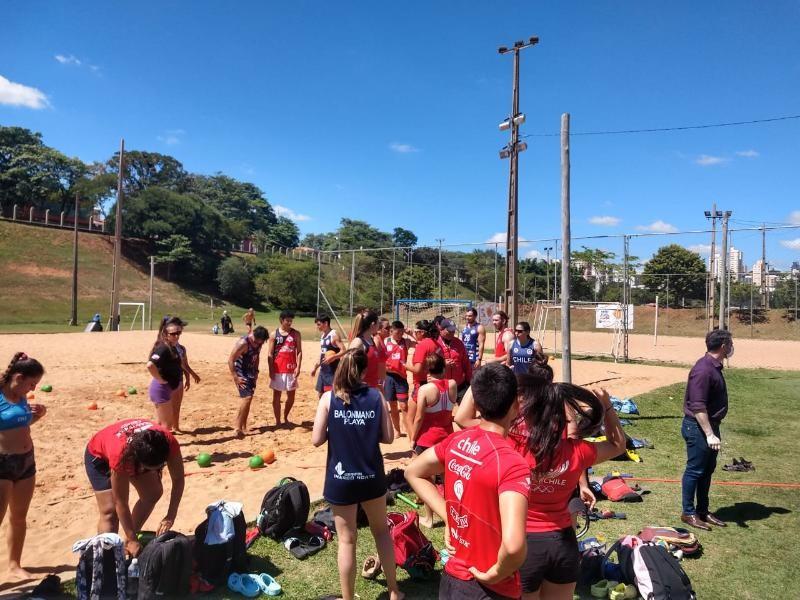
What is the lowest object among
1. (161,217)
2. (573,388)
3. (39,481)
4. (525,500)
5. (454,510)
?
(39,481)

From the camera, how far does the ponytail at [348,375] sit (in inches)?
134

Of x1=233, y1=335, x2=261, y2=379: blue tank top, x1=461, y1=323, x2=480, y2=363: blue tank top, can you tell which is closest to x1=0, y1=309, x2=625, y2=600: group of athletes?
x1=233, y1=335, x2=261, y2=379: blue tank top

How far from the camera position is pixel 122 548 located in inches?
129

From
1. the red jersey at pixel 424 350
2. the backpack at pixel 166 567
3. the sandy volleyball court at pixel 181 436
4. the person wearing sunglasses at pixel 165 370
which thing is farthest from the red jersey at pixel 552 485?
the person wearing sunglasses at pixel 165 370

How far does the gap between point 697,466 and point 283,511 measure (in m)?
3.80

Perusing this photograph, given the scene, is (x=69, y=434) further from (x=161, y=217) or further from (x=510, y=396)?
(x=161, y=217)

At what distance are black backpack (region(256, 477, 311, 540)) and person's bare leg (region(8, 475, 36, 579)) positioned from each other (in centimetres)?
176

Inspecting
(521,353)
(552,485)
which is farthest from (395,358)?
(552,485)

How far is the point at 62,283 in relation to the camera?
1779 inches

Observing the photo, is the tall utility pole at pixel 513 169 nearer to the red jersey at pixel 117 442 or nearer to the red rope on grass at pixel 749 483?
the red rope on grass at pixel 749 483

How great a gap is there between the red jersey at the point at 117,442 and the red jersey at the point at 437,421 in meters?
2.28

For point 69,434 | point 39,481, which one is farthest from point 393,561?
point 69,434

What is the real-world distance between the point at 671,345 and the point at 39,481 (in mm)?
26773

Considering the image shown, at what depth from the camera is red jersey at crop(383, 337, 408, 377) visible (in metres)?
8.16
